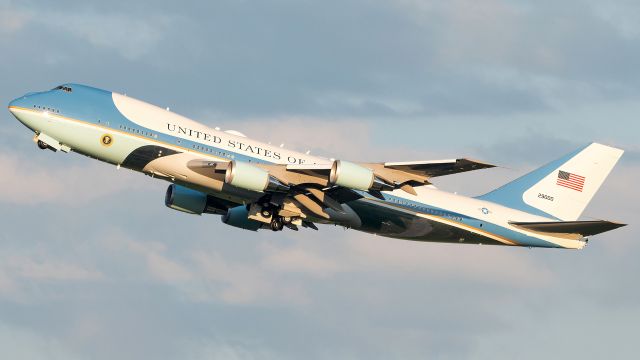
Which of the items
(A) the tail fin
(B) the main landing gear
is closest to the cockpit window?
(B) the main landing gear

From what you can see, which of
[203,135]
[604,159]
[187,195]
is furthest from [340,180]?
[604,159]

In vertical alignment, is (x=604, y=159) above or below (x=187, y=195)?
above

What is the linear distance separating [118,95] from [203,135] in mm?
4317

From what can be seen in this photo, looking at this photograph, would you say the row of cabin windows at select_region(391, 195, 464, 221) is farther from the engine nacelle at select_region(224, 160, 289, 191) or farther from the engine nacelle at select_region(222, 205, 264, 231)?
the engine nacelle at select_region(222, 205, 264, 231)

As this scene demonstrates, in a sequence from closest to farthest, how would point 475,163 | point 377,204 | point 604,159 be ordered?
1. point 475,163
2. point 377,204
3. point 604,159

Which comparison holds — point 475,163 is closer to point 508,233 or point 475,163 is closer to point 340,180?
point 340,180

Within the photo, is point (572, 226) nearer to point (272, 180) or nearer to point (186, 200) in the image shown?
point (272, 180)

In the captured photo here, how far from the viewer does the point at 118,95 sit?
55.4 metres

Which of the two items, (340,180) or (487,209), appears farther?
(487,209)

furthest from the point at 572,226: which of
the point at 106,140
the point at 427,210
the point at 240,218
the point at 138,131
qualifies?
the point at 106,140

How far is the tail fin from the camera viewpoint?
65188mm

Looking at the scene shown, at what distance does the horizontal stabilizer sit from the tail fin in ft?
6.56

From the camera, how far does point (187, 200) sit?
61875 millimetres

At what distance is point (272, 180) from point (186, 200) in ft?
27.2
